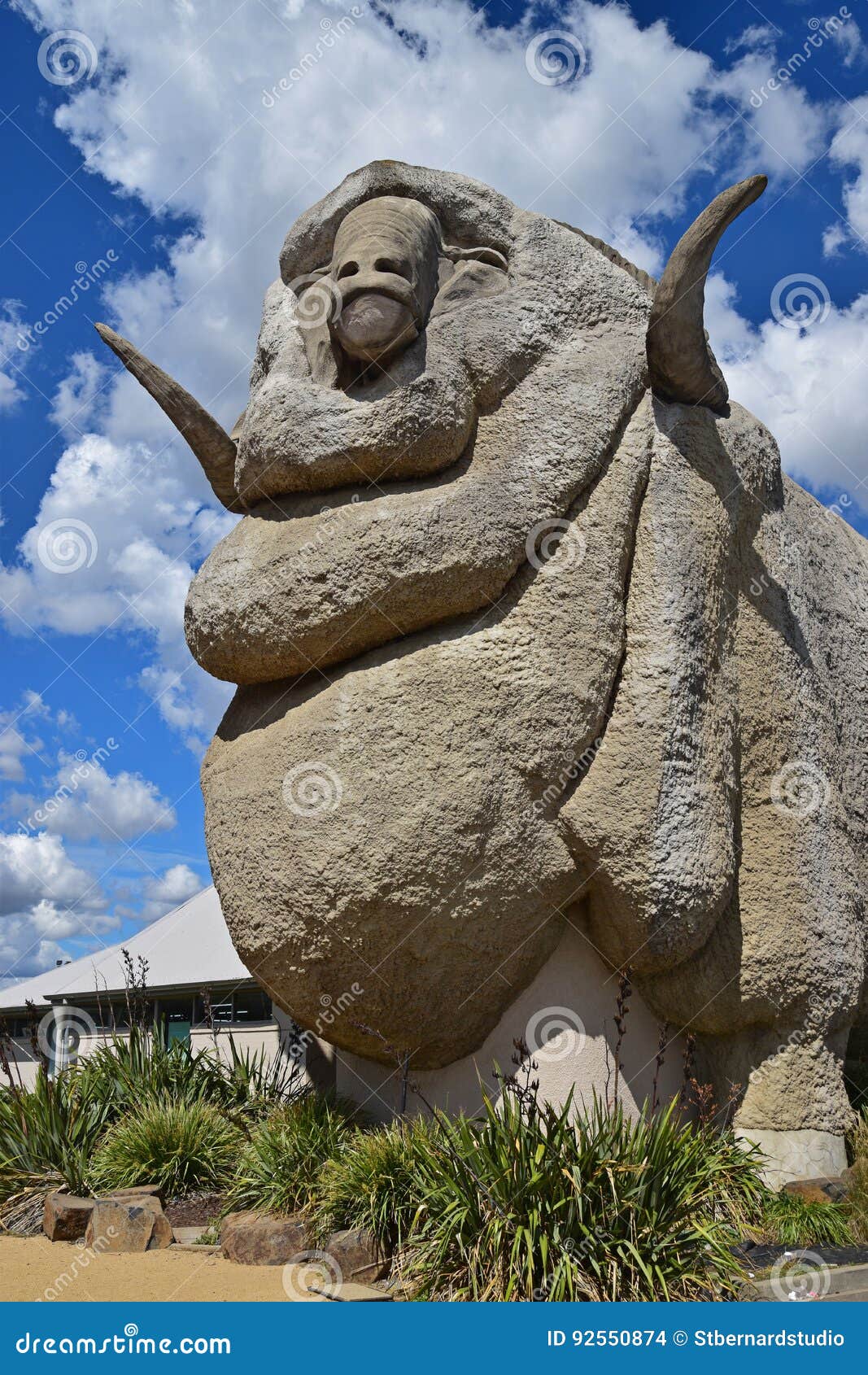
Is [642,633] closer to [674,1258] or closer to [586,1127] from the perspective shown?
[586,1127]

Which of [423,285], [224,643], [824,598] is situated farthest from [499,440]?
[824,598]

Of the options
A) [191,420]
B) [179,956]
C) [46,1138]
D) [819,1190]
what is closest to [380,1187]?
[819,1190]

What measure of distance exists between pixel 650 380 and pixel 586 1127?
435cm

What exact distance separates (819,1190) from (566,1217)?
182 centimetres

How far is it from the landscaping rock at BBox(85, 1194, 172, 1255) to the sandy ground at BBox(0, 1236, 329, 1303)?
8cm

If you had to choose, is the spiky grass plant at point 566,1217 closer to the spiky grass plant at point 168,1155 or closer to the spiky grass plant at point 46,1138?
the spiky grass plant at point 168,1155

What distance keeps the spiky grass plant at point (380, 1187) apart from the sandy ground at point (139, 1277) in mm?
327

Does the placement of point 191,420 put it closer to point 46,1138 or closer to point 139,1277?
point 46,1138

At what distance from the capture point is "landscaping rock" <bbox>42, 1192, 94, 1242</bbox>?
228 inches

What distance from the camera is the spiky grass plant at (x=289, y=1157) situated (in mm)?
5613

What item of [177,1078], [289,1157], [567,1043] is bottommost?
[289,1157]

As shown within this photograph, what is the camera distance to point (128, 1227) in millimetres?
5547

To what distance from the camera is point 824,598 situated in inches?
307

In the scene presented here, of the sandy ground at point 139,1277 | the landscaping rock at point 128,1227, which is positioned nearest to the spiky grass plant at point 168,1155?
the landscaping rock at point 128,1227
